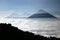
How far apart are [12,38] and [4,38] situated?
27.5 inches

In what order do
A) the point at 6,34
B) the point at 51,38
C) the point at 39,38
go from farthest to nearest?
the point at 51,38 → the point at 39,38 → the point at 6,34

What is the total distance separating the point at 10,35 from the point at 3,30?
113 centimetres

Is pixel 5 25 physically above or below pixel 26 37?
above

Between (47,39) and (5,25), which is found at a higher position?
(5,25)

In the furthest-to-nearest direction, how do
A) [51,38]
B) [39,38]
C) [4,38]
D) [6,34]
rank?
[51,38] < [39,38] < [6,34] < [4,38]

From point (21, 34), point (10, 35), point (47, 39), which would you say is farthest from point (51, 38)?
point (10, 35)

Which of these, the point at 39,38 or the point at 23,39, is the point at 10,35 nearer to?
the point at 23,39

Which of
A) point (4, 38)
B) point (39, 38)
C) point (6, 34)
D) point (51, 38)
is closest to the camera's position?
point (4, 38)

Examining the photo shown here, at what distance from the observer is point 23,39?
15.9 meters

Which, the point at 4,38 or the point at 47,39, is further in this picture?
the point at 47,39

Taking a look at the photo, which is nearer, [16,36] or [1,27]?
[16,36]

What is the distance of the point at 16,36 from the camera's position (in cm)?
1630

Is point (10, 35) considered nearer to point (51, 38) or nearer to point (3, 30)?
point (3, 30)

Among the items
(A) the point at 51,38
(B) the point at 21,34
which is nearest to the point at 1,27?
(B) the point at 21,34
